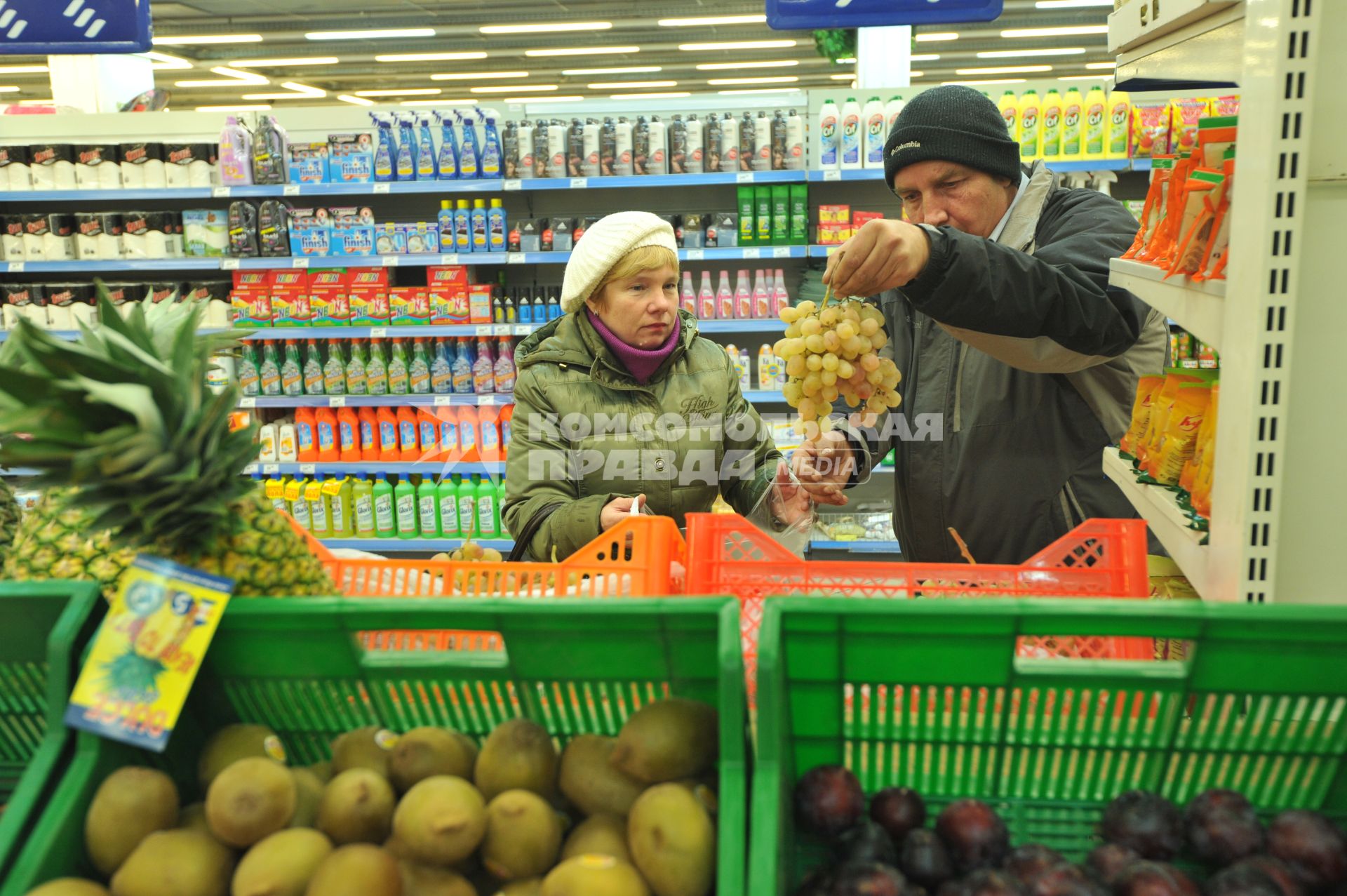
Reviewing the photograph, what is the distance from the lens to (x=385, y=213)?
581cm

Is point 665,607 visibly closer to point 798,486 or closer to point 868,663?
point 868,663

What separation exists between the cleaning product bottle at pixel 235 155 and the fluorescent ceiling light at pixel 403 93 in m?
13.2

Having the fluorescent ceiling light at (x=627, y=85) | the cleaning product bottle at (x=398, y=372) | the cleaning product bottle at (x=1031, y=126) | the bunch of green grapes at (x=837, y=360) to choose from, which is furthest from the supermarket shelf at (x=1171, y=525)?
the fluorescent ceiling light at (x=627, y=85)

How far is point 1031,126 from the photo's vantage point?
4.59 metres

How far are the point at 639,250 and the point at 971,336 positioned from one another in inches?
34.4

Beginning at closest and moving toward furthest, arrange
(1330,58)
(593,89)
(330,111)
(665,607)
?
1. (665,607)
2. (1330,58)
3. (330,111)
4. (593,89)

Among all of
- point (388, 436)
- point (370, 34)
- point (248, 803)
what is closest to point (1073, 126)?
point (388, 436)

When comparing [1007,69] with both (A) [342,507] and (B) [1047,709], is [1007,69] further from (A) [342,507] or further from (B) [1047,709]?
(B) [1047,709]

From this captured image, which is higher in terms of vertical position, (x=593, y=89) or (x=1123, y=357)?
(x=593, y=89)

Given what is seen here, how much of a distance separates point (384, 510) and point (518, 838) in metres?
4.92

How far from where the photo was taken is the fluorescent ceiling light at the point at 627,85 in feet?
56.3

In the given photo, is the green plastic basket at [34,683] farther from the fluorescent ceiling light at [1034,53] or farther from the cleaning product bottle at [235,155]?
the fluorescent ceiling light at [1034,53]

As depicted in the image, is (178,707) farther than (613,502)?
No

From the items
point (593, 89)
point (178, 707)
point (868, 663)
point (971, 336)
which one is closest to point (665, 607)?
point (868, 663)
